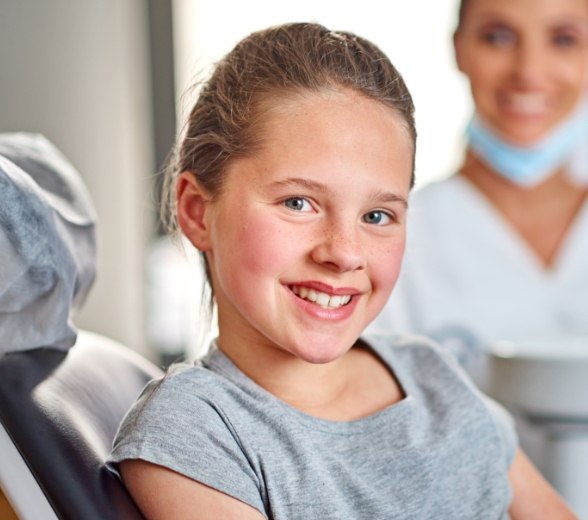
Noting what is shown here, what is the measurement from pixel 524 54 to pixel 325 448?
1.51m

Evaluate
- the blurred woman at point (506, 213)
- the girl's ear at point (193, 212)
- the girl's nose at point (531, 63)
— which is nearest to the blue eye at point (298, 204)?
the girl's ear at point (193, 212)

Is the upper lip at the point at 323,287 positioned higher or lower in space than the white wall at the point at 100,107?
higher

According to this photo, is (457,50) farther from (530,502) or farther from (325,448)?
(325,448)

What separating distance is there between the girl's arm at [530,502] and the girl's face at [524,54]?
1322 millimetres

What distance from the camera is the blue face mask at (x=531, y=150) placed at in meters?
2.30

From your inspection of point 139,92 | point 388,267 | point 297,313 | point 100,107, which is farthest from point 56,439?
point 139,92

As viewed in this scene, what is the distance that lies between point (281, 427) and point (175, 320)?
254 cm

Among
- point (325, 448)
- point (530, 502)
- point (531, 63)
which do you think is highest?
point (531, 63)

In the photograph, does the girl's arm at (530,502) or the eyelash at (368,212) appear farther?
the girl's arm at (530,502)

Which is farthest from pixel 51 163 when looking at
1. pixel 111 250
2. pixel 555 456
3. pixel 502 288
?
A: pixel 111 250

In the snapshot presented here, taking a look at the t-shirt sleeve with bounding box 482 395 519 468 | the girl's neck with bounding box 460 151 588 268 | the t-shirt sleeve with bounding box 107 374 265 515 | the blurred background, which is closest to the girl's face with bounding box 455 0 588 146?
the girl's neck with bounding box 460 151 588 268

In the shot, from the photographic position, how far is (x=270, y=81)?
3.10 ft

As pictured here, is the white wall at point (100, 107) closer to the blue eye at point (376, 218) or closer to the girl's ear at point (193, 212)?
the girl's ear at point (193, 212)

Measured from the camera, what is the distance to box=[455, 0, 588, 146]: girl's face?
2191mm
